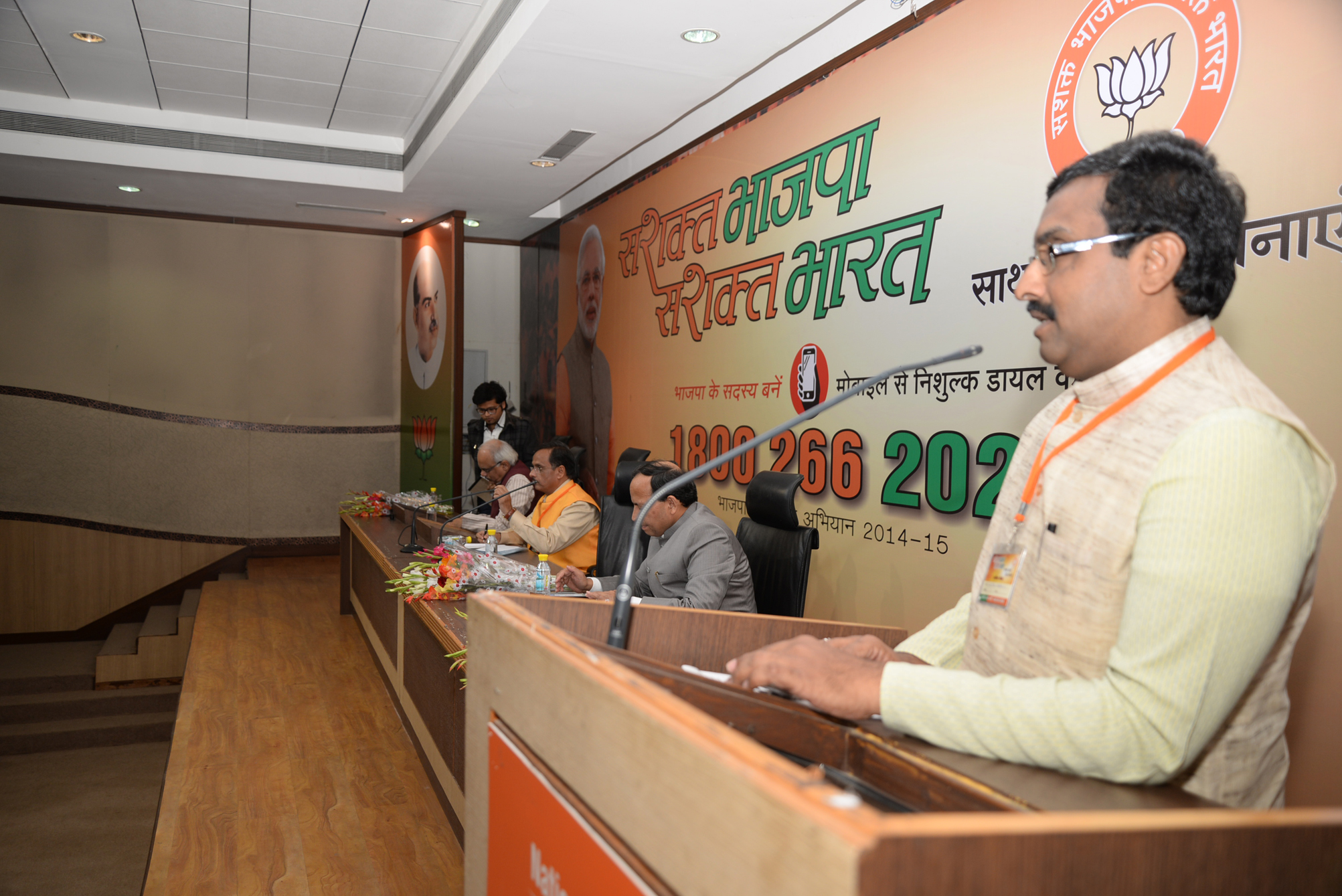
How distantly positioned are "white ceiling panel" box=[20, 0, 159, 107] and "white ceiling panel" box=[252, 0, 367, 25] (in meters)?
0.62

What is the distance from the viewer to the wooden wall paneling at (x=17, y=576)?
254 inches

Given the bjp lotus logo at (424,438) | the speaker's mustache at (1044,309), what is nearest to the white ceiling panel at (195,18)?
the bjp lotus logo at (424,438)

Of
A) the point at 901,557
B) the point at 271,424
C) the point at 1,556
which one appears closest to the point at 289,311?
the point at 271,424

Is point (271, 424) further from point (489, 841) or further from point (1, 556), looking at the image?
point (489, 841)

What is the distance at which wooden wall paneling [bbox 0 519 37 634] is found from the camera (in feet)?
21.2

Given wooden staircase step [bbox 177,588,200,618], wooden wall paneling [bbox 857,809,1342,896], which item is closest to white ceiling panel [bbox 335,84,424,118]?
wooden staircase step [bbox 177,588,200,618]

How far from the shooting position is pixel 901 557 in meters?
2.79

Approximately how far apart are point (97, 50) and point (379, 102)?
4.54 ft

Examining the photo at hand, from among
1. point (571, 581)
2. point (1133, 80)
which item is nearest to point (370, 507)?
point (571, 581)

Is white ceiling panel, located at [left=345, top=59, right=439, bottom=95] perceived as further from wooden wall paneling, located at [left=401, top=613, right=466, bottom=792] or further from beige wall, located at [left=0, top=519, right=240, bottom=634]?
beige wall, located at [left=0, top=519, right=240, bottom=634]

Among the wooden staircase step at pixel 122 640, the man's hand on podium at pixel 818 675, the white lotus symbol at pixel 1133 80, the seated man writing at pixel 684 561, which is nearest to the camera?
the man's hand on podium at pixel 818 675

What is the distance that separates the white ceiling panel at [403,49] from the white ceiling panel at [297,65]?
0.18 metres

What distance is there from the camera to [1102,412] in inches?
40.9

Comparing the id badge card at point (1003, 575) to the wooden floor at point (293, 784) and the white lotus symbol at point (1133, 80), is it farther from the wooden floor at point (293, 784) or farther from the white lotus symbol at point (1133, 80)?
the wooden floor at point (293, 784)
